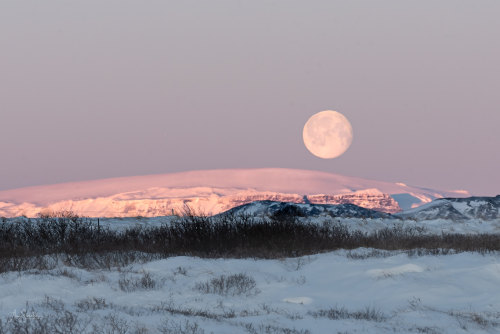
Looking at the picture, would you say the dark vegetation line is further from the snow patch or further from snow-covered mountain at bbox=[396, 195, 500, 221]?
snow-covered mountain at bbox=[396, 195, 500, 221]

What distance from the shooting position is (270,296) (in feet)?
24.0

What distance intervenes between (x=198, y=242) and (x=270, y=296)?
5050 millimetres

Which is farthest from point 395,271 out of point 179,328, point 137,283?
point 179,328

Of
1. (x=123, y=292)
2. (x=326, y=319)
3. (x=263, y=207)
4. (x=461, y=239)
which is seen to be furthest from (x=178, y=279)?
(x=263, y=207)

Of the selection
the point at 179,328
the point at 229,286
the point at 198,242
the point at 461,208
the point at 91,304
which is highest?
the point at 179,328

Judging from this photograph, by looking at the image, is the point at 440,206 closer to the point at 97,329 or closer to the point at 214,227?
the point at 214,227

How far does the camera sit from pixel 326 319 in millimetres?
5637

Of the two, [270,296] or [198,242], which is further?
[198,242]

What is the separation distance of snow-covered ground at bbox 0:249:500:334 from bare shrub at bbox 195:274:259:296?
0.06 feet

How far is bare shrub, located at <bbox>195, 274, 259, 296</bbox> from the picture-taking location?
736 centimetres

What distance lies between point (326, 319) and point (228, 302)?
1.42m

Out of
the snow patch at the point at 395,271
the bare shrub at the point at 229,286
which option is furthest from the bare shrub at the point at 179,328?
the snow patch at the point at 395,271

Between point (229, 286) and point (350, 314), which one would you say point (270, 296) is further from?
point (350, 314)

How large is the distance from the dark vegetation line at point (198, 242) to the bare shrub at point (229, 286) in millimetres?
2464
